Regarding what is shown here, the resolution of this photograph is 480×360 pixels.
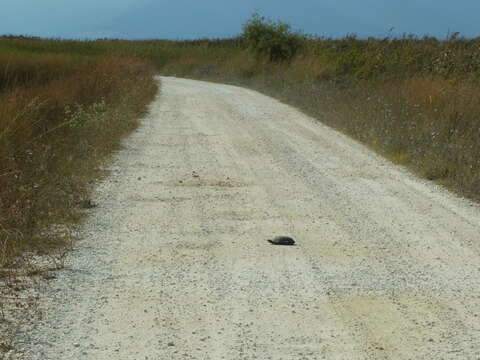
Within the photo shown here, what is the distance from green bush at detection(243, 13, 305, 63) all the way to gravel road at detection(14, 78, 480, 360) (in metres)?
21.9

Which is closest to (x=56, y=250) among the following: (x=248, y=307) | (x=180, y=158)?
(x=248, y=307)

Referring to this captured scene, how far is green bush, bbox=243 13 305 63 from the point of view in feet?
104

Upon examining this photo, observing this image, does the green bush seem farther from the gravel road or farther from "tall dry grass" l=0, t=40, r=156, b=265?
the gravel road

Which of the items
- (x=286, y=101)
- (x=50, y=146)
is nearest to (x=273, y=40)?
(x=286, y=101)

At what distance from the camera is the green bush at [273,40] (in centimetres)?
3162

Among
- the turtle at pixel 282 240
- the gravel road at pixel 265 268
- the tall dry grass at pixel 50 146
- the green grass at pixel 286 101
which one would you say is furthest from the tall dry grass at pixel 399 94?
the tall dry grass at pixel 50 146

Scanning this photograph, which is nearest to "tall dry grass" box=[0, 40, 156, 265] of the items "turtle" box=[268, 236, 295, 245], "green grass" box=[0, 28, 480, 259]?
"green grass" box=[0, 28, 480, 259]

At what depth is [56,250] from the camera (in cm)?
605

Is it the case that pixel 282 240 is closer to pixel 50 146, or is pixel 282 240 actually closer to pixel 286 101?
pixel 50 146

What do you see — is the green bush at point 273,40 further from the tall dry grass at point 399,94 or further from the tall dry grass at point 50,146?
the tall dry grass at point 50,146

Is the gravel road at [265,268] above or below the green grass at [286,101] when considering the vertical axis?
below

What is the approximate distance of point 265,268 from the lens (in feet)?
18.5

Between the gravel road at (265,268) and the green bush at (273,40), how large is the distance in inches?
860

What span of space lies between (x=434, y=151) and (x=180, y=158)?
4054 mm
